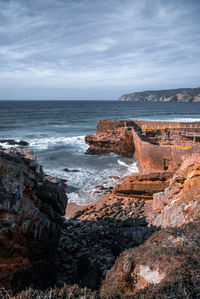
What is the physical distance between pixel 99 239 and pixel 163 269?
4801mm

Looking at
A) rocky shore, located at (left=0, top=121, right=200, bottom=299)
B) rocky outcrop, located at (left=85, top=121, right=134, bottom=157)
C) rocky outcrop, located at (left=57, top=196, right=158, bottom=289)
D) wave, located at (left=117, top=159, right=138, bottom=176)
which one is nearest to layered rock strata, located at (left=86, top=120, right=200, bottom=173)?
rocky outcrop, located at (left=85, top=121, right=134, bottom=157)

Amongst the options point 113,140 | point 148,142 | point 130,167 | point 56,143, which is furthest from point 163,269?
point 56,143

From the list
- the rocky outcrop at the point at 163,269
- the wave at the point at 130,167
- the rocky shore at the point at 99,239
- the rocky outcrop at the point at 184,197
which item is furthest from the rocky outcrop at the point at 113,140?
the rocky outcrop at the point at 163,269

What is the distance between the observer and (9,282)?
4.61 meters

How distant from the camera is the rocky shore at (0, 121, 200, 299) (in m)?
3.35

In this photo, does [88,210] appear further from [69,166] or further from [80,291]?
[69,166]

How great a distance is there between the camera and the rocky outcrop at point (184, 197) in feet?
18.5

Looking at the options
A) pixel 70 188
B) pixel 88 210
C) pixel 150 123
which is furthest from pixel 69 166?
pixel 150 123

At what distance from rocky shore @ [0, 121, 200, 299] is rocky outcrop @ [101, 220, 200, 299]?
14 millimetres

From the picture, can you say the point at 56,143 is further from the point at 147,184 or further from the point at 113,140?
the point at 147,184

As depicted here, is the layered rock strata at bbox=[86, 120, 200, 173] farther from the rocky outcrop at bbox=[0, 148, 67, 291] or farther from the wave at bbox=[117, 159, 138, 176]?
the rocky outcrop at bbox=[0, 148, 67, 291]

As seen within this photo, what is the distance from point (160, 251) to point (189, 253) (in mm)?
545

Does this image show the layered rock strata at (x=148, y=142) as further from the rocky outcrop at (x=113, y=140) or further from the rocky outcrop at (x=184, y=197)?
the rocky outcrop at (x=184, y=197)

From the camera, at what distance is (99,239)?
7.86 meters
